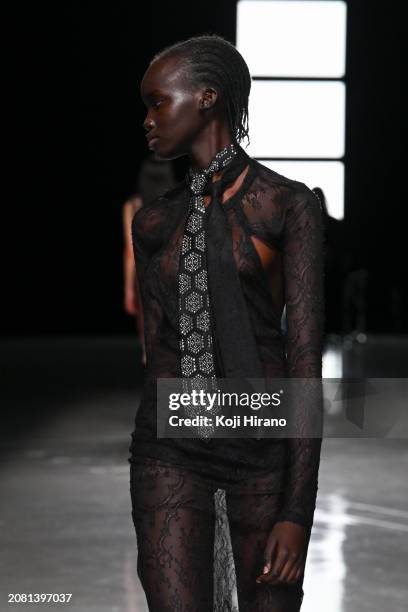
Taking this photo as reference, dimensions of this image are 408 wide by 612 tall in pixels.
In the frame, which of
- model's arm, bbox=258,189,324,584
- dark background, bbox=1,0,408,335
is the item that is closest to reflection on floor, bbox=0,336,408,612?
model's arm, bbox=258,189,324,584

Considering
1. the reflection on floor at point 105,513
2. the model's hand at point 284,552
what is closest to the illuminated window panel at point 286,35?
the reflection on floor at point 105,513

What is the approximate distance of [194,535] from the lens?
1817 millimetres

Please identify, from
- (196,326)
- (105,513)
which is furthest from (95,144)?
(196,326)

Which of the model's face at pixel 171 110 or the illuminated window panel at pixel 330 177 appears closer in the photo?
the model's face at pixel 171 110

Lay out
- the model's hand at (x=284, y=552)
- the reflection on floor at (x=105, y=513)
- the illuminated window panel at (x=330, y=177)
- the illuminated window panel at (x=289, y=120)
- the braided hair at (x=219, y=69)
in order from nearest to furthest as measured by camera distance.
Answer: the model's hand at (x=284, y=552), the braided hair at (x=219, y=69), the reflection on floor at (x=105, y=513), the illuminated window panel at (x=289, y=120), the illuminated window panel at (x=330, y=177)

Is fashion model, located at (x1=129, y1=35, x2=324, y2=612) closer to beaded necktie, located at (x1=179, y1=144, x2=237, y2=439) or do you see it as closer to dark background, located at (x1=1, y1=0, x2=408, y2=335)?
beaded necktie, located at (x1=179, y1=144, x2=237, y2=439)

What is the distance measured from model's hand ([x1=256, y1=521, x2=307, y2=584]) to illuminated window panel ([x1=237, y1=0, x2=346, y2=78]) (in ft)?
52.0

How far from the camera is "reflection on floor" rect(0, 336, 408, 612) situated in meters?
3.99

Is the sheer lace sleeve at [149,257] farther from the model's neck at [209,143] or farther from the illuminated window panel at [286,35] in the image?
the illuminated window panel at [286,35]

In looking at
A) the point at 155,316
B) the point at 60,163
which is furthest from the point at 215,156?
the point at 60,163

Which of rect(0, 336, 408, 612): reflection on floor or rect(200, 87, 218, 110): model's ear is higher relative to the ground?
rect(200, 87, 218, 110): model's ear

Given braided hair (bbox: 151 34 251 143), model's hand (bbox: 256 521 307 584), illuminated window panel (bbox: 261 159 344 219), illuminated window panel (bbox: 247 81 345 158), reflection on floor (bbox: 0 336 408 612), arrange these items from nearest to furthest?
model's hand (bbox: 256 521 307 584) → braided hair (bbox: 151 34 251 143) → reflection on floor (bbox: 0 336 408 612) → illuminated window panel (bbox: 247 81 345 158) → illuminated window panel (bbox: 261 159 344 219)

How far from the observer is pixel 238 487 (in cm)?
179

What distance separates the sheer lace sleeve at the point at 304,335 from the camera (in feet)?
5.69
